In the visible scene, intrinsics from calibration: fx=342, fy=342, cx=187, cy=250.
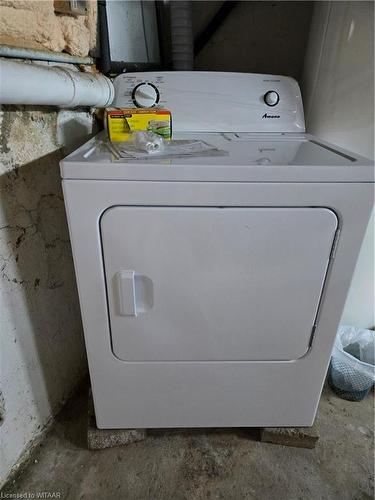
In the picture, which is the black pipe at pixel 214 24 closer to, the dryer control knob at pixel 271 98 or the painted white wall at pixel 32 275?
the dryer control knob at pixel 271 98

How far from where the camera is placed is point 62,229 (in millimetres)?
1126

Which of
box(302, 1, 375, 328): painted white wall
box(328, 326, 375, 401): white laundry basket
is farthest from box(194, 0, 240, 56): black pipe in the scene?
box(328, 326, 375, 401): white laundry basket

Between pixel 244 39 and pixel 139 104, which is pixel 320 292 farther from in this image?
pixel 244 39

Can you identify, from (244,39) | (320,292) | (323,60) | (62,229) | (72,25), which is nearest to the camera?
(320,292)

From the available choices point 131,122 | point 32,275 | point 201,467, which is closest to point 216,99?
point 131,122

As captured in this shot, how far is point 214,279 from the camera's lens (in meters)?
0.84

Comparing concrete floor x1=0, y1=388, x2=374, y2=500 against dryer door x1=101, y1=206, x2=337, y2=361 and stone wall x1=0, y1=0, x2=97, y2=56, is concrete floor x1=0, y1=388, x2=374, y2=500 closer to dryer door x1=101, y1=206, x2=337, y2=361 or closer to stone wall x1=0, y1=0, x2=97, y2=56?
dryer door x1=101, y1=206, x2=337, y2=361

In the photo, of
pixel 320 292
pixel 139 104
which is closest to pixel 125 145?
pixel 139 104

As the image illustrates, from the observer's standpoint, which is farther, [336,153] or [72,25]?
[72,25]

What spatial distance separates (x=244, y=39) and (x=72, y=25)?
0.89m

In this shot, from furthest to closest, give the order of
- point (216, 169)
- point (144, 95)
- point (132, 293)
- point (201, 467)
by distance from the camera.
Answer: point (144, 95)
point (201, 467)
point (132, 293)
point (216, 169)

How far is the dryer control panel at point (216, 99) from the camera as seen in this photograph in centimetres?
121

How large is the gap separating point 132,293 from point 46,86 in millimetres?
526

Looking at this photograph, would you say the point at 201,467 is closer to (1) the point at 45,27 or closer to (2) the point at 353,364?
(2) the point at 353,364
